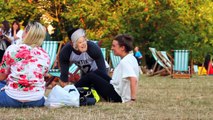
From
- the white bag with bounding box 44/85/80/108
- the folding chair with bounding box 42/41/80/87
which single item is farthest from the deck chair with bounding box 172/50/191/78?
the white bag with bounding box 44/85/80/108

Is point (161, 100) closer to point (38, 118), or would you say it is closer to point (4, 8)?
point (38, 118)

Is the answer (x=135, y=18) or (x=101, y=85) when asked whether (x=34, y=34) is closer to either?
(x=101, y=85)

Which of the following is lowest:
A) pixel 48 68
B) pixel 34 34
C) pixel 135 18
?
pixel 48 68

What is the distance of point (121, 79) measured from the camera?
23.8ft

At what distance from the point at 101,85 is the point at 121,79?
34 cm

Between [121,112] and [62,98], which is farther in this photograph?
[62,98]

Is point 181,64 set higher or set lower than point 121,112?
lower

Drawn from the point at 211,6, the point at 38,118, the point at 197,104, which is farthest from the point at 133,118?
the point at 211,6

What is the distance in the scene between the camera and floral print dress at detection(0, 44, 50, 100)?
20.1 feet

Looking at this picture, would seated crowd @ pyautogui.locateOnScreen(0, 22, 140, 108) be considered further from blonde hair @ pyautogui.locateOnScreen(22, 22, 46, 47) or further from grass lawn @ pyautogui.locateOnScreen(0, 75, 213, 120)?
grass lawn @ pyautogui.locateOnScreen(0, 75, 213, 120)

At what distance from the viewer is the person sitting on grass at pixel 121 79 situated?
712cm

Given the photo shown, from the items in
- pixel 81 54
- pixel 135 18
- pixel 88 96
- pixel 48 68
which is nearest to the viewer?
pixel 48 68

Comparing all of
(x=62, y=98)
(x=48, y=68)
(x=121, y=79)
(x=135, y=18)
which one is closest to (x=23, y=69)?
(x=48, y=68)

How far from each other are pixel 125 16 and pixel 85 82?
66.3ft
